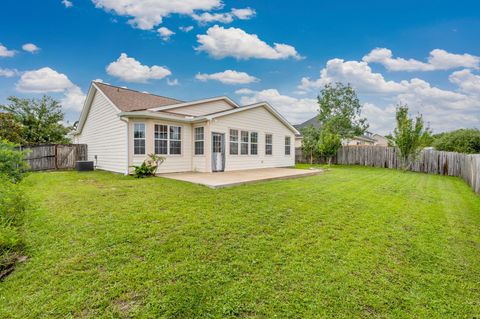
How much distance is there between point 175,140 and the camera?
37.7 feet

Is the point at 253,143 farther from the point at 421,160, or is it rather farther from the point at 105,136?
the point at 421,160

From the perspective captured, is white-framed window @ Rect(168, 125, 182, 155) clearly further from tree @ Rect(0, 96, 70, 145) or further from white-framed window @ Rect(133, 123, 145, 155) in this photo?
tree @ Rect(0, 96, 70, 145)

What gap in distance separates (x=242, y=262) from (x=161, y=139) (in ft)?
30.3

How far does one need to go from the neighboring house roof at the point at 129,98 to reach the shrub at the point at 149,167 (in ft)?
9.40

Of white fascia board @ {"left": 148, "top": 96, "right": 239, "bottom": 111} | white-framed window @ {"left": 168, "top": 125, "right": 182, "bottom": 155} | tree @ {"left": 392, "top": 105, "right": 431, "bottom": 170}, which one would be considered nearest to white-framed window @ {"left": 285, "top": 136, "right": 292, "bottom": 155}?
white fascia board @ {"left": 148, "top": 96, "right": 239, "bottom": 111}

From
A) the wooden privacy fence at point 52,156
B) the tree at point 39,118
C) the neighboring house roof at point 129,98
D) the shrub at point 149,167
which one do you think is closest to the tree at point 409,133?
the shrub at point 149,167

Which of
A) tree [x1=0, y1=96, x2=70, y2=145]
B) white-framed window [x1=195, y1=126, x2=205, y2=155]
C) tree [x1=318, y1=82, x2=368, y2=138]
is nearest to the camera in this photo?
→ white-framed window [x1=195, y1=126, x2=205, y2=155]

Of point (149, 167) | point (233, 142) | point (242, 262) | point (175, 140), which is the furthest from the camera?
point (233, 142)

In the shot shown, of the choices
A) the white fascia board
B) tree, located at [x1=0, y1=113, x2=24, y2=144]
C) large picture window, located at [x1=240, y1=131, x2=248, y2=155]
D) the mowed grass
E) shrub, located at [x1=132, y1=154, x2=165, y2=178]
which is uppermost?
the white fascia board

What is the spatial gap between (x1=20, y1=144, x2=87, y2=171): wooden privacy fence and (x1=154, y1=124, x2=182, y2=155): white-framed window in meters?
7.02

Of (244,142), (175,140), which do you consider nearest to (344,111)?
(244,142)

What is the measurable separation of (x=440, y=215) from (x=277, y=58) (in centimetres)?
1478

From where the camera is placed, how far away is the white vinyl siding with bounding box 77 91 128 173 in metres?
10.9

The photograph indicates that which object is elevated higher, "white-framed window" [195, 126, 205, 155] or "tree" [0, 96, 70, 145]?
"tree" [0, 96, 70, 145]
